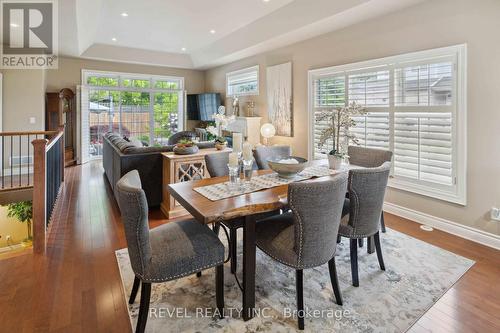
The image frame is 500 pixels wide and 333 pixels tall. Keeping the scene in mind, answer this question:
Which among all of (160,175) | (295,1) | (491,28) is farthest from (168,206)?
(491,28)

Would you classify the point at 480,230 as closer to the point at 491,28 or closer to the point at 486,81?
the point at 486,81

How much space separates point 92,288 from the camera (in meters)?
2.29

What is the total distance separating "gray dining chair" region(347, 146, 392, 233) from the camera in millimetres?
3096

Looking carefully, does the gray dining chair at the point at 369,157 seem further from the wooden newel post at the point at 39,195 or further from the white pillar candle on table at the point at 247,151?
the wooden newel post at the point at 39,195

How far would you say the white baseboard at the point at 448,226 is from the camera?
3078mm

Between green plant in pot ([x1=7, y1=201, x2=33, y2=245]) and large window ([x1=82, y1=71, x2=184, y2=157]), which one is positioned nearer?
green plant in pot ([x1=7, y1=201, x2=33, y2=245])

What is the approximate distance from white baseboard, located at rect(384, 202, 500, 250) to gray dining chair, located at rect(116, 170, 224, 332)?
2935mm

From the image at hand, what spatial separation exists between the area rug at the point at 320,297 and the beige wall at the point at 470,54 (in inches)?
31.6

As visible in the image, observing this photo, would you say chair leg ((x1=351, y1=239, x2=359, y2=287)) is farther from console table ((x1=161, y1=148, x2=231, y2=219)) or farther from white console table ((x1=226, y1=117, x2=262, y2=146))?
white console table ((x1=226, y1=117, x2=262, y2=146))

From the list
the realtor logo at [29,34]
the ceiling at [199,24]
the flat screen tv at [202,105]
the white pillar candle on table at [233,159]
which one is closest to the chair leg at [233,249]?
the white pillar candle on table at [233,159]

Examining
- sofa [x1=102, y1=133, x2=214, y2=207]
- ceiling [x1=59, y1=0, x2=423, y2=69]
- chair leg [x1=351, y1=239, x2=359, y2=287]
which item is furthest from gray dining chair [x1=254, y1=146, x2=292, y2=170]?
ceiling [x1=59, y1=0, x2=423, y2=69]

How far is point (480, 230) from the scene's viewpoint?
317 centimetres

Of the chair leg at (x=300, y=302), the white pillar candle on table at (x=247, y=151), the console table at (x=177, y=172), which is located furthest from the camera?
the console table at (x=177, y=172)

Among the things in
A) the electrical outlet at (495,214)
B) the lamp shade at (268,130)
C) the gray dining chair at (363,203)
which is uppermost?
the lamp shade at (268,130)
